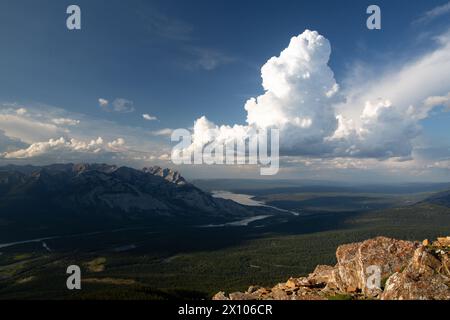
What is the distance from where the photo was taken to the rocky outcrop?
5197cm

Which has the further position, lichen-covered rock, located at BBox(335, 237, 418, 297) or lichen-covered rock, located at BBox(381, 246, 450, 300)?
lichen-covered rock, located at BBox(335, 237, 418, 297)

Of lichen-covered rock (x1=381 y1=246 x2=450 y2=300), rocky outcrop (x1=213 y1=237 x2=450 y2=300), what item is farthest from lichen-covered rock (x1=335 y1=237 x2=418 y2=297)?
lichen-covered rock (x1=381 y1=246 x2=450 y2=300)

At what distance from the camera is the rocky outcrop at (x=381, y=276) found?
5197 cm

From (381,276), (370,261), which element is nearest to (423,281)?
(381,276)

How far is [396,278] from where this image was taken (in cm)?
5531

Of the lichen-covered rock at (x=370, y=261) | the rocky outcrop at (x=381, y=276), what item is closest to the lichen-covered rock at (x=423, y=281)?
the rocky outcrop at (x=381, y=276)

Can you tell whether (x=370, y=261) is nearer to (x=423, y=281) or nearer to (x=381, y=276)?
(x=381, y=276)

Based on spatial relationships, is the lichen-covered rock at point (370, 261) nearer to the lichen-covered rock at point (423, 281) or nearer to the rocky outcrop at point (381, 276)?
the rocky outcrop at point (381, 276)

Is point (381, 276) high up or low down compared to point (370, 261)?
down

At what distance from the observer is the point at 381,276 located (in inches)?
2601

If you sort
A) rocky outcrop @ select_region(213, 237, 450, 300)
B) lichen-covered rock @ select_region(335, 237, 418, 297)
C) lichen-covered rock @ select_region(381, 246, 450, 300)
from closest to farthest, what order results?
1. lichen-covered rock @ select_region(381, 246, 450, 300)
2. rocky outcrop @ select_region(213, 237, 450, 300)
3. lichen-covered rock @ select_region(335, 237, 418, 297)

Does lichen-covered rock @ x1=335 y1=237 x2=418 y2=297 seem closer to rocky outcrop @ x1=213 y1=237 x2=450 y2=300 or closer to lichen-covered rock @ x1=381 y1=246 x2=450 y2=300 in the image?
rocky outcrop @ x1=213 y1=237 x2=450 y2=300
